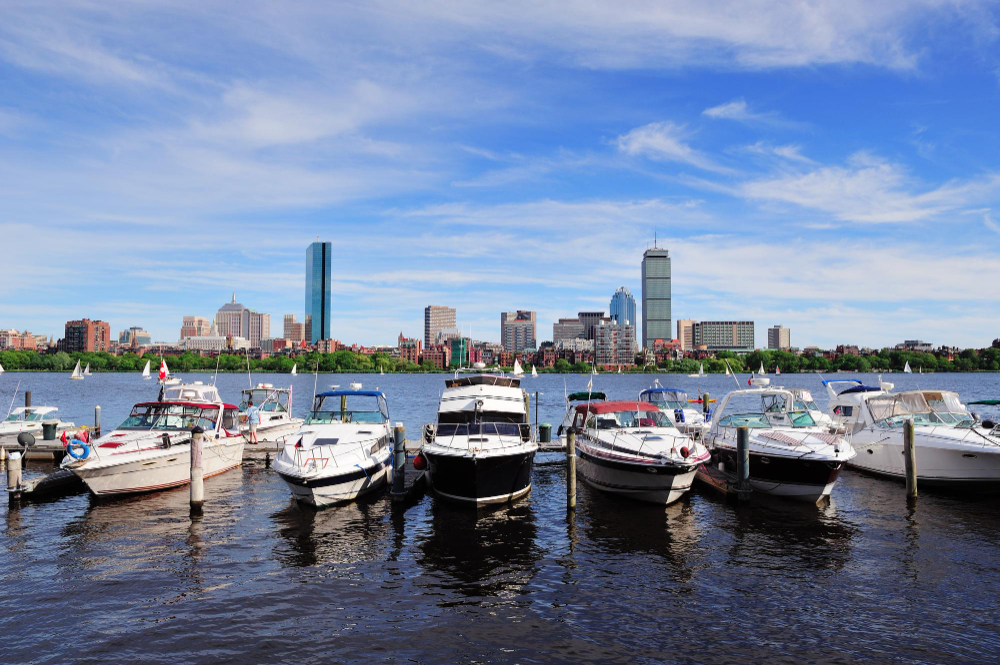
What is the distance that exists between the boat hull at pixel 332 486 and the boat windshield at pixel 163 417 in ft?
23.9

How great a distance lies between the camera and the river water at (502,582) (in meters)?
12.4

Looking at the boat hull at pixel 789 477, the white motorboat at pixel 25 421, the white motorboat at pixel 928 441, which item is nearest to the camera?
the boat hull at pixel 789 477

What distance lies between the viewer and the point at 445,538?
64.2 feet

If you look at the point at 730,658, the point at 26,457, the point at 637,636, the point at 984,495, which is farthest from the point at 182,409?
the point at 984,495

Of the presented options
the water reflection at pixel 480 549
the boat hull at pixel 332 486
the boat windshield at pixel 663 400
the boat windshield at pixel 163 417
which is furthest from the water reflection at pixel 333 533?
the boat windshield at pixel 663 400

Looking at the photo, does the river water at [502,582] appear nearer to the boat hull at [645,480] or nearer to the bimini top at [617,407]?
the boat hull at [645,480]

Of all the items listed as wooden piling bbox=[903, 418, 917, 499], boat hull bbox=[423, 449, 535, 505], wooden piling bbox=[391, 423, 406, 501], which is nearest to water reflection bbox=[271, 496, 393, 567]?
wooden piling bbox=[391, 423, 406, 501]

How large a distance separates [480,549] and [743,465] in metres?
10.9

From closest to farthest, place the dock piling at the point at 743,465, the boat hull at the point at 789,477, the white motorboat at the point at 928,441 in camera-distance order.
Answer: the boat hull at the point at 789,477, the dock piling at the point at 743,465, the white motorboat at the point at 928,441

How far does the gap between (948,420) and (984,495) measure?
4.41 m

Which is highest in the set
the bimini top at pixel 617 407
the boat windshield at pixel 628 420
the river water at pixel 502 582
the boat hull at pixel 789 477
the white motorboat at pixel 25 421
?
the bimini top at pixel 617 407

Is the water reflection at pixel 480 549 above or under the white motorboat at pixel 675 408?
under

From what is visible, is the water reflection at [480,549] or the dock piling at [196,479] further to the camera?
the dock piling at [196,479]

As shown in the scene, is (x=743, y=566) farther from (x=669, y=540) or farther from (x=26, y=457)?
(x=26, y=457)
